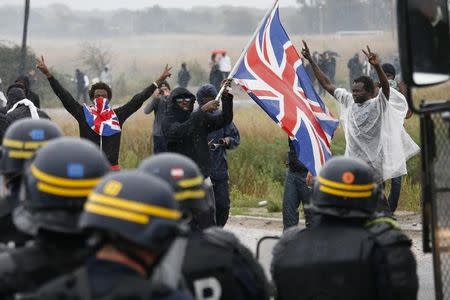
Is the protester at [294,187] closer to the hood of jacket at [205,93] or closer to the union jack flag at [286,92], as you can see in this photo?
the union jack flag at [286,92]

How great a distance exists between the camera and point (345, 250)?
5.75 metres

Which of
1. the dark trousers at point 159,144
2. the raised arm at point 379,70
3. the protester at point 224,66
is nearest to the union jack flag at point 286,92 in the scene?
the raised arm at point 379,70

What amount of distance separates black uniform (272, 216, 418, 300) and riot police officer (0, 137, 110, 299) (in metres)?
1.38

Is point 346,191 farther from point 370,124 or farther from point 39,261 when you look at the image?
point 370,124

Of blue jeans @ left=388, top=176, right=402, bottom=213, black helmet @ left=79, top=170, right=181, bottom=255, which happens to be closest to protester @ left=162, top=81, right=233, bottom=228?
blue jeans @ left=388, top=176, right=402, bottom=213

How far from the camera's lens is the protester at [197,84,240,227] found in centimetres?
1188

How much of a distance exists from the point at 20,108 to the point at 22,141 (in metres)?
7.28

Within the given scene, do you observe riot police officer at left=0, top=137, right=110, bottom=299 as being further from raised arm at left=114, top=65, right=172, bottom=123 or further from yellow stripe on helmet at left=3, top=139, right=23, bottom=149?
raised arm at left=114, top=65, right=172, bottom=123

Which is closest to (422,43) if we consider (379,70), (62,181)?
(62,181)

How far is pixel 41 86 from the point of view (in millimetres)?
40719

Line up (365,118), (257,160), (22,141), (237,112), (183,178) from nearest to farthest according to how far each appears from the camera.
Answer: (183,178), (22,141), (365,118), (257,160), (237,112)

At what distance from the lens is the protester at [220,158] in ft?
39.0

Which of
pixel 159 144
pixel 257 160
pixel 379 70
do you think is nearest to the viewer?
pixel 379 70

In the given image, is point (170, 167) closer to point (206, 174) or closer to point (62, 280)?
point (62, 280)
